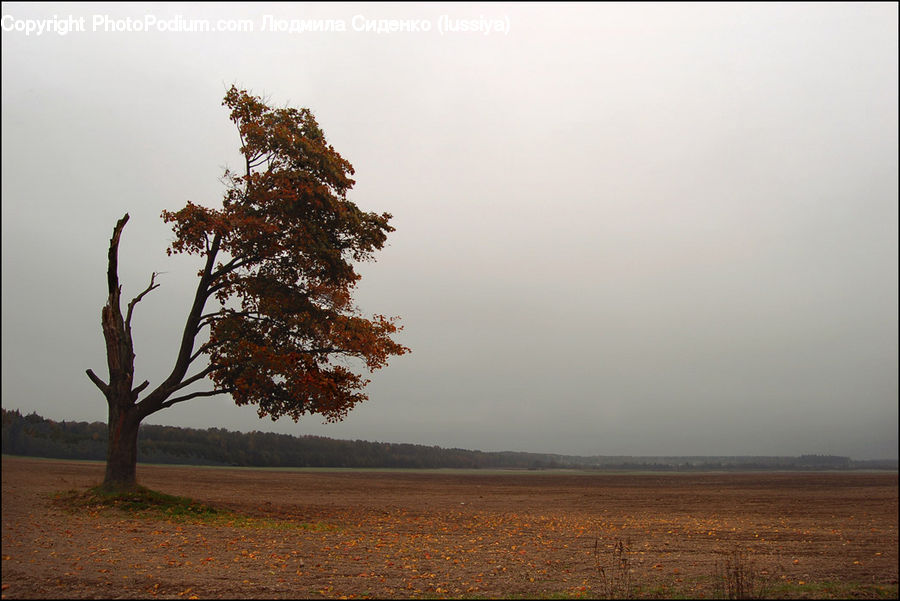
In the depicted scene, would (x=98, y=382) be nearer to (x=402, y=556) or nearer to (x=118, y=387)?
(x=118, y=387)

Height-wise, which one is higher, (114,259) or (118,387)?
(114,259)

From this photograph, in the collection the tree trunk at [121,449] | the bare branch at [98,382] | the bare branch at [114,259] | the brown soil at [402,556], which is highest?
the bare branch at [114,259]

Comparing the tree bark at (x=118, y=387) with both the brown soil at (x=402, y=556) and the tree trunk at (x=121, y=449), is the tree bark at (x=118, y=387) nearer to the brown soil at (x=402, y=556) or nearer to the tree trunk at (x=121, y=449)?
the tree trunk at (x=121, y=449)

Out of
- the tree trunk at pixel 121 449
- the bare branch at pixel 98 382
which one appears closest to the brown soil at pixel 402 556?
the tree trunk at pixel 121 449

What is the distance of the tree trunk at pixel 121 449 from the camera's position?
816 inches

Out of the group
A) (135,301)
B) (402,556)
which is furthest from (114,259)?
(402,556)

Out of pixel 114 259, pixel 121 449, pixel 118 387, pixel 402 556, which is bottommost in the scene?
pixel 402 556

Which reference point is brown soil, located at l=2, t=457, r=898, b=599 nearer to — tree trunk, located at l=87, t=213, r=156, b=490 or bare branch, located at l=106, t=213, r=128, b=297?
tree trunk, located at l=87, t=213, r=156, b=490

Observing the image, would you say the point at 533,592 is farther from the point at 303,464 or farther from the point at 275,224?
the point at 303,464

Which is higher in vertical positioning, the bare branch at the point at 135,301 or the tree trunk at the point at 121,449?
the bare branch at the point at 135,301

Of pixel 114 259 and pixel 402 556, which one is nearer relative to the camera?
pixel 402 556

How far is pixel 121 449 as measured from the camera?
829 inches

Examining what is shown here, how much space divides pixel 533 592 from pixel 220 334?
52.1ft

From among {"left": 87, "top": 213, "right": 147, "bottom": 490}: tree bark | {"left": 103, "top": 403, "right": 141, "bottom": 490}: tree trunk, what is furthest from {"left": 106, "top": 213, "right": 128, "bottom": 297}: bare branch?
{"left": 103, "top": 403, "right": 141, "bottom": 490}: tree trunk
